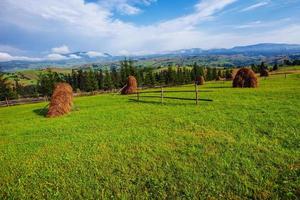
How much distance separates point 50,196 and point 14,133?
11007 mm

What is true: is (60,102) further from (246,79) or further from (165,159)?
(246,79)

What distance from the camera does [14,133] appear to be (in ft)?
53.7

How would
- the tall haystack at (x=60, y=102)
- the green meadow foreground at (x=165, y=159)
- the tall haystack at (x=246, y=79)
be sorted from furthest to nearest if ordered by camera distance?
1. the tall haystack at (x=246, y=79)
2. the tall haystack at (x=60, y=102)
3. the green meadow foreground at (x=165, y=159)

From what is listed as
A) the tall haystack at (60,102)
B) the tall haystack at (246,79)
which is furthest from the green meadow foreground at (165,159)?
the tall haystack at (246,79)

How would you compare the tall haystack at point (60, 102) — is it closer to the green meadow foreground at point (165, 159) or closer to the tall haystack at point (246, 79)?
the green meadow foreground at point (165, 159)

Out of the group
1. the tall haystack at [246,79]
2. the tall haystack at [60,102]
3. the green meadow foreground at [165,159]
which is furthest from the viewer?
the tall haystack at [246,79]

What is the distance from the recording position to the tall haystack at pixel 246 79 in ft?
108

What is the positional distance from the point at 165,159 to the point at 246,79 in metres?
28.8

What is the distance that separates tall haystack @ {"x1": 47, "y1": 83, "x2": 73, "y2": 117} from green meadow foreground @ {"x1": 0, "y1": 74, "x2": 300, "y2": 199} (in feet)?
21.6

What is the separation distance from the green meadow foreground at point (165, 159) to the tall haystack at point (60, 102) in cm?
657

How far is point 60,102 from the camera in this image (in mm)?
22312

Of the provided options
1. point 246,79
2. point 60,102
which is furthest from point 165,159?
point 246,79

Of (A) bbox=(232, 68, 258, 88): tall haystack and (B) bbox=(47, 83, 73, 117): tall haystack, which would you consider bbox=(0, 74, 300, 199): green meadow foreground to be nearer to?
(B) bbox=(47, 83, 73, 117): tall haystack

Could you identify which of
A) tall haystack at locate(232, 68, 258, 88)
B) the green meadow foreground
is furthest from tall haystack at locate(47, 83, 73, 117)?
tall haystack at locate(232, 68, 258, 88)
